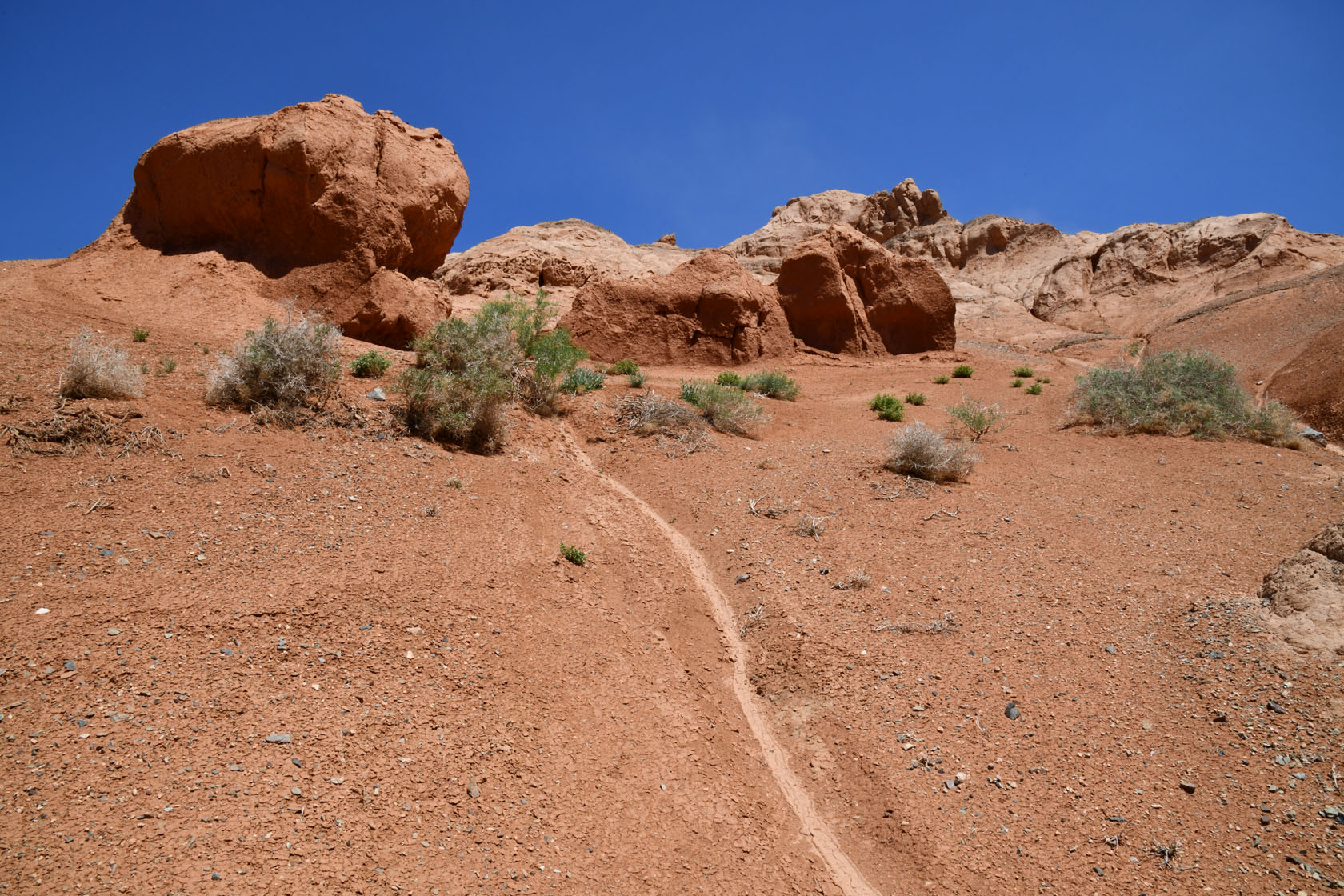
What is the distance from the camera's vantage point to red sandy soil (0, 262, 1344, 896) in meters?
3.40

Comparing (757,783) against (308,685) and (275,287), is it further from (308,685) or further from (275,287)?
(275,287)

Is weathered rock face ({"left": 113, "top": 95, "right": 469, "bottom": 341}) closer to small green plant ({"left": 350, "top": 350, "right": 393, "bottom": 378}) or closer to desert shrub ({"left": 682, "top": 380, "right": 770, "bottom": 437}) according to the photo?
small green plant ({"left": 350, "top": 350, "right": 393, "bottom": 378})

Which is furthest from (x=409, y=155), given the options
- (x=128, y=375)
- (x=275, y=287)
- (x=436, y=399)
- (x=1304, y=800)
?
(x=1304, y=800)

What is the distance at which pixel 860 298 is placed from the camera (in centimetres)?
1800

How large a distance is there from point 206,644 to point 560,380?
7.01m

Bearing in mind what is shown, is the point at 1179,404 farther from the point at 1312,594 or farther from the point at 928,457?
the point at 1312,594

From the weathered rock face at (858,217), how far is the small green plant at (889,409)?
28.5 metres

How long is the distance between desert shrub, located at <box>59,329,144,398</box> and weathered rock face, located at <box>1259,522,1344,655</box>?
964cm

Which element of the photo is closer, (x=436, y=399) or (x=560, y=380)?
(x=436, y=399)

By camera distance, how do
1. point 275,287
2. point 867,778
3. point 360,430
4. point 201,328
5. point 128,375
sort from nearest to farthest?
point 867,778, point 128,375, point 360,430, point 201,328, point 275,287

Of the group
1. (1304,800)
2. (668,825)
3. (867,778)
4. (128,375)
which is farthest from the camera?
(128,375)

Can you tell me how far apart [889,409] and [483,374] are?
7148mm

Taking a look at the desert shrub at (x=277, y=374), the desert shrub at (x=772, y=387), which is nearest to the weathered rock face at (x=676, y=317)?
the desert shrub at (x=772, y=387)

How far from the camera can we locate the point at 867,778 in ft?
14.5
